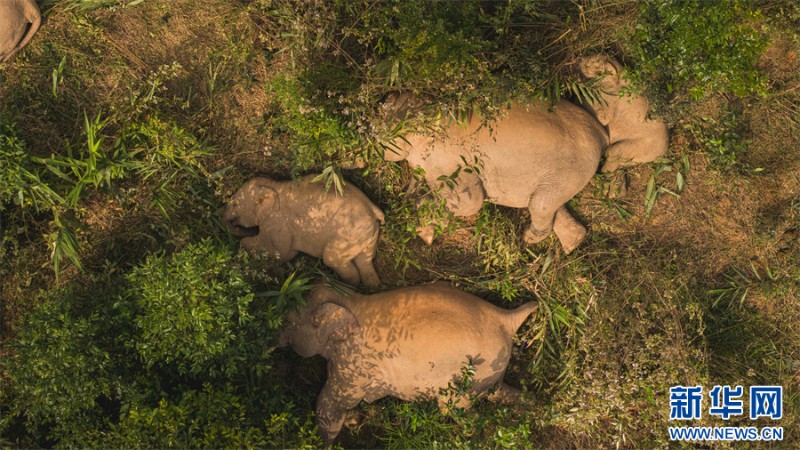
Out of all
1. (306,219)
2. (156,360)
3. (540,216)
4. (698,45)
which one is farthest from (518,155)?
(156,360)

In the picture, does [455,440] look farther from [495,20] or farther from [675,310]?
[495,20]

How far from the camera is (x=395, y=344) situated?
5.62 metres

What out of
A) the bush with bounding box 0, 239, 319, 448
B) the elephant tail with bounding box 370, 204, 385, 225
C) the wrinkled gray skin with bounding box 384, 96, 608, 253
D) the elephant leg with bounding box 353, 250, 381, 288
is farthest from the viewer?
the elephant leg with bounding box 353, 250, 381, 288

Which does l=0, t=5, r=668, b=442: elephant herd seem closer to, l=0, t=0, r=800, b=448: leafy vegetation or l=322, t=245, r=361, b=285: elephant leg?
l=322, t=245, r=361, b=285: elephant leg

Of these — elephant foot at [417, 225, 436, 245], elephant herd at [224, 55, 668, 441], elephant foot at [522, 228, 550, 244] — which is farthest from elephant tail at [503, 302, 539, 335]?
elephant foot at [417, 225, 436, 245]

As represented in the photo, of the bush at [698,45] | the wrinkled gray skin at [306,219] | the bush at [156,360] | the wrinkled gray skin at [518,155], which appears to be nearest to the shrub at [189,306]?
the bush at [156,360]

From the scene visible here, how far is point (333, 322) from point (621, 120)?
324 centimetres

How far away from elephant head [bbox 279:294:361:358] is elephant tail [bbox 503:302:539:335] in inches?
55.5

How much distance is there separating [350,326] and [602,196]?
2.77m

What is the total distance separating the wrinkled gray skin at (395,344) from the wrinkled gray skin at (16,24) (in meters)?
3.54

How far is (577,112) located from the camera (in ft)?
18.7

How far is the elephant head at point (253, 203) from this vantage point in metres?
5.75

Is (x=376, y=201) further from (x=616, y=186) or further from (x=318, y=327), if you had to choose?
(x=616, y=186)

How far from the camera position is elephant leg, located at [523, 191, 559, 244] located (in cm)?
570
